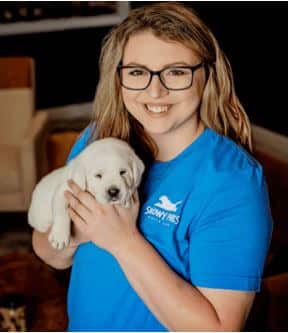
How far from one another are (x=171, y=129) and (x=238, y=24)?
11.8 ft

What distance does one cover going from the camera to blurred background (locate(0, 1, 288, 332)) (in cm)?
251

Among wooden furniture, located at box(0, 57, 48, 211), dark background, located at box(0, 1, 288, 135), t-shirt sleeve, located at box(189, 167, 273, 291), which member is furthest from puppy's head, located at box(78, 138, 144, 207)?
dark background, located at box(0, 1, 288, 135)

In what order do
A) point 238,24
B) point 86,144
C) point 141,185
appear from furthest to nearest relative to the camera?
1. point 238,24
2. point 86,144
3. point 141,185

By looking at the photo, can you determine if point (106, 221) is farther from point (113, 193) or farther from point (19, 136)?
point (19, 136)

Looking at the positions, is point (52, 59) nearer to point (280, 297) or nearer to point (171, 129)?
point (280, 297)

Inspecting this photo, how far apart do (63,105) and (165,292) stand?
4.18 m

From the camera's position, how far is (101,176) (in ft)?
4.90

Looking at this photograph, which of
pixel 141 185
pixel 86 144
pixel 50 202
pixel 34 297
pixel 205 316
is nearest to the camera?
pixel 205 316

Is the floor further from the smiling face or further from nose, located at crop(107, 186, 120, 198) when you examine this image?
the smiling face

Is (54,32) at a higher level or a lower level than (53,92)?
higher

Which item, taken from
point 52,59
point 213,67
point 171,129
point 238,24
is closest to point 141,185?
point 171,129

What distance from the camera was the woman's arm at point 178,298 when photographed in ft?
4.00

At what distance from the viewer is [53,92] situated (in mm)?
5246

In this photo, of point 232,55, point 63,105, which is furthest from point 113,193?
point 63,105
